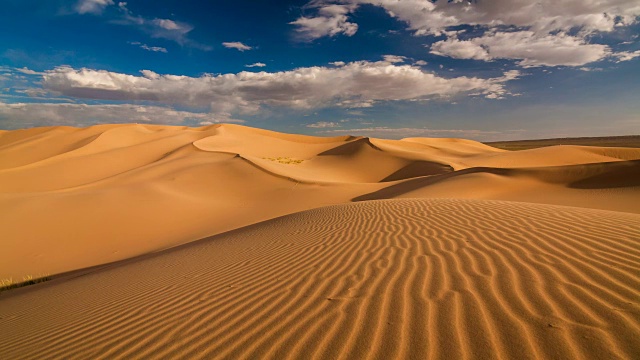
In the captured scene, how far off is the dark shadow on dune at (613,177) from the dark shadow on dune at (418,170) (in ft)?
40.2

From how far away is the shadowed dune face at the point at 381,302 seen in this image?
230 cm

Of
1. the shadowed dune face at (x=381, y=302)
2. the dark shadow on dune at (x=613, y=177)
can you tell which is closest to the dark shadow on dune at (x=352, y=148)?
the dark shadow on dune at (x=613, y=177)

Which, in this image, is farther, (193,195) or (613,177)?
(193,195)

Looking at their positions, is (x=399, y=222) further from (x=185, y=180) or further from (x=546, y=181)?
(x=185, y=180)

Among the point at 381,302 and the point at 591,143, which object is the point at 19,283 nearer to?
the point at 381,302

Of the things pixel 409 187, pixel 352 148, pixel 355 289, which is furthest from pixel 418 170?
pixel 355 289

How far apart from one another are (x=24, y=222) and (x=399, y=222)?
1363 cm

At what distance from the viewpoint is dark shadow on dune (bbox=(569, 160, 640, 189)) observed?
522 inches

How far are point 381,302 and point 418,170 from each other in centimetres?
2797

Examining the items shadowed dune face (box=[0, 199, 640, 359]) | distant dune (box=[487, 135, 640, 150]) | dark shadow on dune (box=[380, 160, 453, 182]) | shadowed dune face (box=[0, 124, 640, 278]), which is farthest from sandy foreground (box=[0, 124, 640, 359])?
distant dune (box=[487, 135, 640, 150])

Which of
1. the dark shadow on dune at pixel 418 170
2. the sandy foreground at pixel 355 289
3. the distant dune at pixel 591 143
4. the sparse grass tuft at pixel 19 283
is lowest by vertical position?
the sparse grass tuft at pixel 19 283

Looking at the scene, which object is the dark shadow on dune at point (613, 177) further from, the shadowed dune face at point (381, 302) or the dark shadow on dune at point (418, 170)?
the dark shadow on dune at point (418, 170)

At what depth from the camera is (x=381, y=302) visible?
2.95 metres

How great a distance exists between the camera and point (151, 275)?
555 cm
